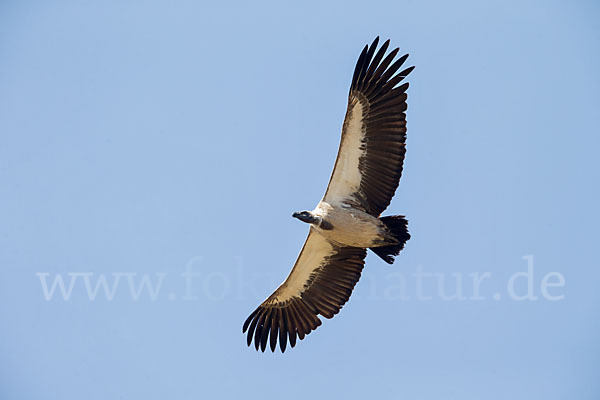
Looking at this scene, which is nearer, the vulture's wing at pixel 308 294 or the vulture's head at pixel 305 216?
the vulture's head at pixel 305 216

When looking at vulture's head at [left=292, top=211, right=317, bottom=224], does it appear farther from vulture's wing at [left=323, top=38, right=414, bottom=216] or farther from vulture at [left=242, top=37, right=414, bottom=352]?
vulture's wing at [left=323, top=38, right=414, bottom=216]

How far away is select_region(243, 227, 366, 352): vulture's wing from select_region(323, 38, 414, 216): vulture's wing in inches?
45.4

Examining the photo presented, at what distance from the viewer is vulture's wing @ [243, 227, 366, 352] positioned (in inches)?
608

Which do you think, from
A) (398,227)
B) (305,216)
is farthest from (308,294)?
(398,227)

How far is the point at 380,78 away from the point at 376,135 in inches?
35.6

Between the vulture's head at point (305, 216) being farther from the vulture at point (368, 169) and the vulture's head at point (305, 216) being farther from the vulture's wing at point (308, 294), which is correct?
the vulture's wing at point (308, 294)

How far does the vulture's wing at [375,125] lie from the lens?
1448 centimetres

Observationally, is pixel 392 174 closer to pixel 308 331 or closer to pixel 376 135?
pixel 376 135

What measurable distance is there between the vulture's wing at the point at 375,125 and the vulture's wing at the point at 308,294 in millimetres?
1154

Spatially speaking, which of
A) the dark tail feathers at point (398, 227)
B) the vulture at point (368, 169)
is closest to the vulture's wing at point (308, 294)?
the vulture at point (368, 169)

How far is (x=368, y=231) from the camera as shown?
572 inches

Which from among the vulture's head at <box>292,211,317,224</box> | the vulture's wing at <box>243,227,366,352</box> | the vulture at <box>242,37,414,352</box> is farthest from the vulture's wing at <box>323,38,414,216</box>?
the vulture's wing at <box>243,227,366,352</box>

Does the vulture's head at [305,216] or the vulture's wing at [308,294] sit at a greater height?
the vulture's head at [305,216]

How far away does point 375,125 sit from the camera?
1451 cm
